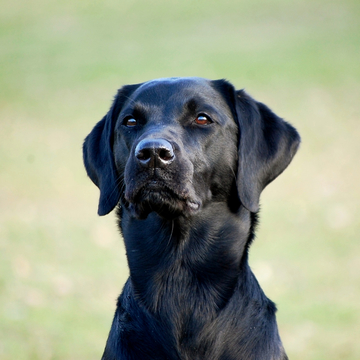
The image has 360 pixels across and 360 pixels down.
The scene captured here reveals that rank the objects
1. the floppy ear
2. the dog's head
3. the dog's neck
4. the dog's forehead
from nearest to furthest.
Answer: the dog's head, the dog's neck, the floppy ear, the dog's forehead

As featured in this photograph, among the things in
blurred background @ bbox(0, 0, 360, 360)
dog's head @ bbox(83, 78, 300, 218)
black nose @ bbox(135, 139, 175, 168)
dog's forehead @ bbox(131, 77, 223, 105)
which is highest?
blurred background @ bbox(0, 0, 360, 360)

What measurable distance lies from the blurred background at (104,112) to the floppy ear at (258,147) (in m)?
3.20

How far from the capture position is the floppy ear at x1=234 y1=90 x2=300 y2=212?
4.03 m

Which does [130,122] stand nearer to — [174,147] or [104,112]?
[174,147]

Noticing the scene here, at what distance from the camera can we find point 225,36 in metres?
27.9

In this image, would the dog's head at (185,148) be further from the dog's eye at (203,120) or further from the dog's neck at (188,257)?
the dog's neck at (188,257)

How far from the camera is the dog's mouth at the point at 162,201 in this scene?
370 centimetres

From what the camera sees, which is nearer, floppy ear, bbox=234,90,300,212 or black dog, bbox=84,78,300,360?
black dog, bbox=84,78,300,360

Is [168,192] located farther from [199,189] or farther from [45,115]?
[45,115]

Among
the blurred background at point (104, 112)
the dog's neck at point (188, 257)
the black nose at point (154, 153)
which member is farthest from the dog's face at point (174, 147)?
the blurred background at point (104, 112)

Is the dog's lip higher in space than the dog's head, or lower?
lower

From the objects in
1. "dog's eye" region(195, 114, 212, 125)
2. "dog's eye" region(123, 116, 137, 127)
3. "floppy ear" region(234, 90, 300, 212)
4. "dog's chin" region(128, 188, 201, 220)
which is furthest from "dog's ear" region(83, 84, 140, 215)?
"floppy ear" region(234, 90, 300, 212)

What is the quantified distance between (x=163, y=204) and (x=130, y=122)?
27.7 inches

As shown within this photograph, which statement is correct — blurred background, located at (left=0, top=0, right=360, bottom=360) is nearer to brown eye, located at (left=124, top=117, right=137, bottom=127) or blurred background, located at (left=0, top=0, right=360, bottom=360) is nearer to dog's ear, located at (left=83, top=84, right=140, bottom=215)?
dog's ear, located at (left=83, top=84, right=140, bottom=215)
